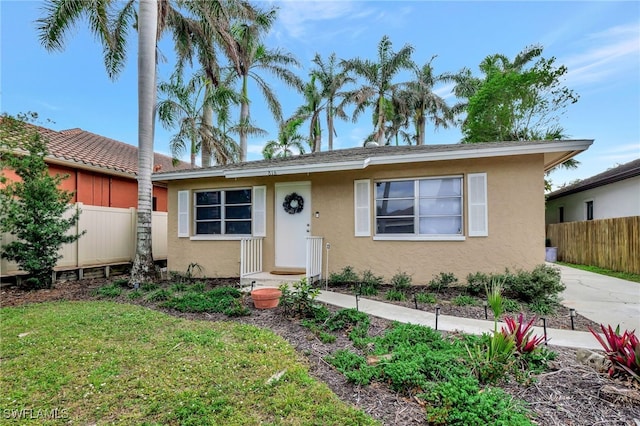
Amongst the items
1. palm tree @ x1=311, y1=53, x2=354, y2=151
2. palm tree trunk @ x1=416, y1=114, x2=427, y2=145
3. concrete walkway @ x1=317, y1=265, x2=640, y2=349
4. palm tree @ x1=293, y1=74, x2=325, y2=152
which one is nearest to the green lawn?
concrete walkway @ x1=317, y1=265, x2=640, y2=349

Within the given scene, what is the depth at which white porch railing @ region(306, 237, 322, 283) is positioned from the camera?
6.87 metres

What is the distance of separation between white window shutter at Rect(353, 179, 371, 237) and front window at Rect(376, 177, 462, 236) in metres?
0.24

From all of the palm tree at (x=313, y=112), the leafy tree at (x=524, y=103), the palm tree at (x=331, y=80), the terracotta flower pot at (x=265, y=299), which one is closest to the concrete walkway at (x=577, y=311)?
the terracotta flower pot at (x=265, y=299)

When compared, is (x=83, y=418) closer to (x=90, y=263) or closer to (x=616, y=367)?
(x=616, y=367)

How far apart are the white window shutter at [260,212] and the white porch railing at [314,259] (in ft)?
5.33

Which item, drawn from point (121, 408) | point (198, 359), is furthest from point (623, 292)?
point (121, 408)

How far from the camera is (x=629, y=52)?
9.03m

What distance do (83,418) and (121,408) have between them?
0.25 m

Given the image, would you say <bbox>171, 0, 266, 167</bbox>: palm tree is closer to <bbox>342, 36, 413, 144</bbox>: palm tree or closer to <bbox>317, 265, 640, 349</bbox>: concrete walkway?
<bbox>317, 265, 640, 349</bbox>: concrete walkway

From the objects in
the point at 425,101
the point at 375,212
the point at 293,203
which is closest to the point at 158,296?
the point at 293,203

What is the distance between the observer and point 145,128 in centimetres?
775

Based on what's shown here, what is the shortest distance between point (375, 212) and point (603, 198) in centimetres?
1231

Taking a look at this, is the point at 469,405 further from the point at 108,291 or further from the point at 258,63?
the point at 258,63
